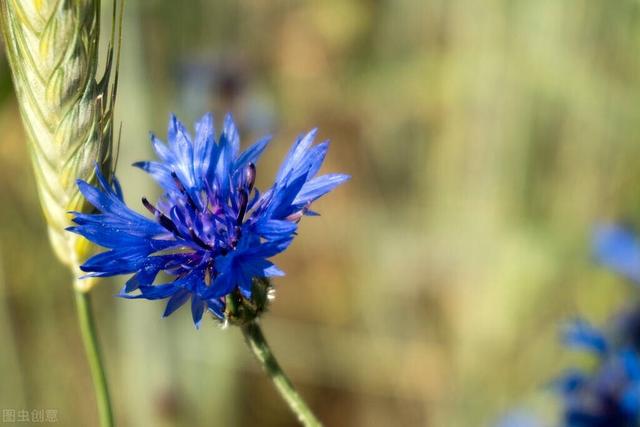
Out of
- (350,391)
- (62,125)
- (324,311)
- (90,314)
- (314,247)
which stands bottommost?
(350,391)

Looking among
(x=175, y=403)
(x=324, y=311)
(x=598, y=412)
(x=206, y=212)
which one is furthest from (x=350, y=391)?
(x=206, y=212)

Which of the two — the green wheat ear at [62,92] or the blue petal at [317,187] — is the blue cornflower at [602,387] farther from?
the green wheat ear at [62,92]

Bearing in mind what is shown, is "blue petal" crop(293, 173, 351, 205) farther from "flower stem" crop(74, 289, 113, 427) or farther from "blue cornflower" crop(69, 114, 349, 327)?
"flower stem" crop(74, 289, 113, 427)

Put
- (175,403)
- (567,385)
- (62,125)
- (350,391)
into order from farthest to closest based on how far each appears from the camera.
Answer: (350,391), (175,403), (567,385), (62,125)

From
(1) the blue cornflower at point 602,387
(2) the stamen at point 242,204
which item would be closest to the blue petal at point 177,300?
(2) the stamen at point 242,204

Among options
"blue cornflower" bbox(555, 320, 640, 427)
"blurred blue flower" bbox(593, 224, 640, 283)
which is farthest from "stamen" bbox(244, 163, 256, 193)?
"blurred blue flower" bbox(593, 224, 640, 283)

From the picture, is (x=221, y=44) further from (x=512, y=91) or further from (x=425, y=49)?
(x=512, y=91)
